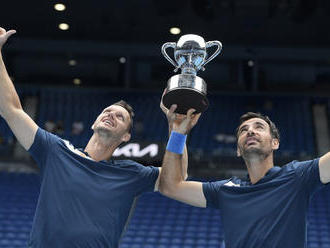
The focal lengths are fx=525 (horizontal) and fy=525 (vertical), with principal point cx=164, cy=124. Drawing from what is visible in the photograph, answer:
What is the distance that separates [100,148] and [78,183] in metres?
0.35

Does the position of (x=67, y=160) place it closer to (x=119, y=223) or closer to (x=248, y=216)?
(x=119, y=223)

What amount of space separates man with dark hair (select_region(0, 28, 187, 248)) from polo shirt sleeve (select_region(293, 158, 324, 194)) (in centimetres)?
95

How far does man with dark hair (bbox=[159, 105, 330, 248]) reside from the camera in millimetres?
3139

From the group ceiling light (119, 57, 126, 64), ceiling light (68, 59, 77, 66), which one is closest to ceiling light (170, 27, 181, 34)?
ceiling light (119, 57, 126, 64)

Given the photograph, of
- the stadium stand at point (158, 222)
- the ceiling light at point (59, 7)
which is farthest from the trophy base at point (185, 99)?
the ceiling light at point (59, 7)

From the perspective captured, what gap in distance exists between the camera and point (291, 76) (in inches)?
679

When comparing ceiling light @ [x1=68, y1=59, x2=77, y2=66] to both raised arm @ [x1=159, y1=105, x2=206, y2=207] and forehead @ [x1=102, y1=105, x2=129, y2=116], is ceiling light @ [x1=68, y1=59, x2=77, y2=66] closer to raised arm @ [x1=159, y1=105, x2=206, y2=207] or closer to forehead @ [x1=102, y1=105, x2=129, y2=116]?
forehead @ [x1=102, y1=105, x2=129, y2=116]

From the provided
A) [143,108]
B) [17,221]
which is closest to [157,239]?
[17,221]

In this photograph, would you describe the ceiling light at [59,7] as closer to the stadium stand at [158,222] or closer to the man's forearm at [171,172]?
the stadium stand at [158,222]

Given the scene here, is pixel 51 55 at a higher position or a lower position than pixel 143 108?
higher

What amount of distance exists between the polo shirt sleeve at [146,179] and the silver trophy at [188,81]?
0.44 m

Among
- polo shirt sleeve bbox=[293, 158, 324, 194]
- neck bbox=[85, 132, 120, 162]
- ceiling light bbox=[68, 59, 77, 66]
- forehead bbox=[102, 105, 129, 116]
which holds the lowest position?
polo shirt sleeve bbox=[293, 158, 324, 194]

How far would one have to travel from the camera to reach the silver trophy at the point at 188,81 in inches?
126

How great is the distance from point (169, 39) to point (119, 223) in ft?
44.2
